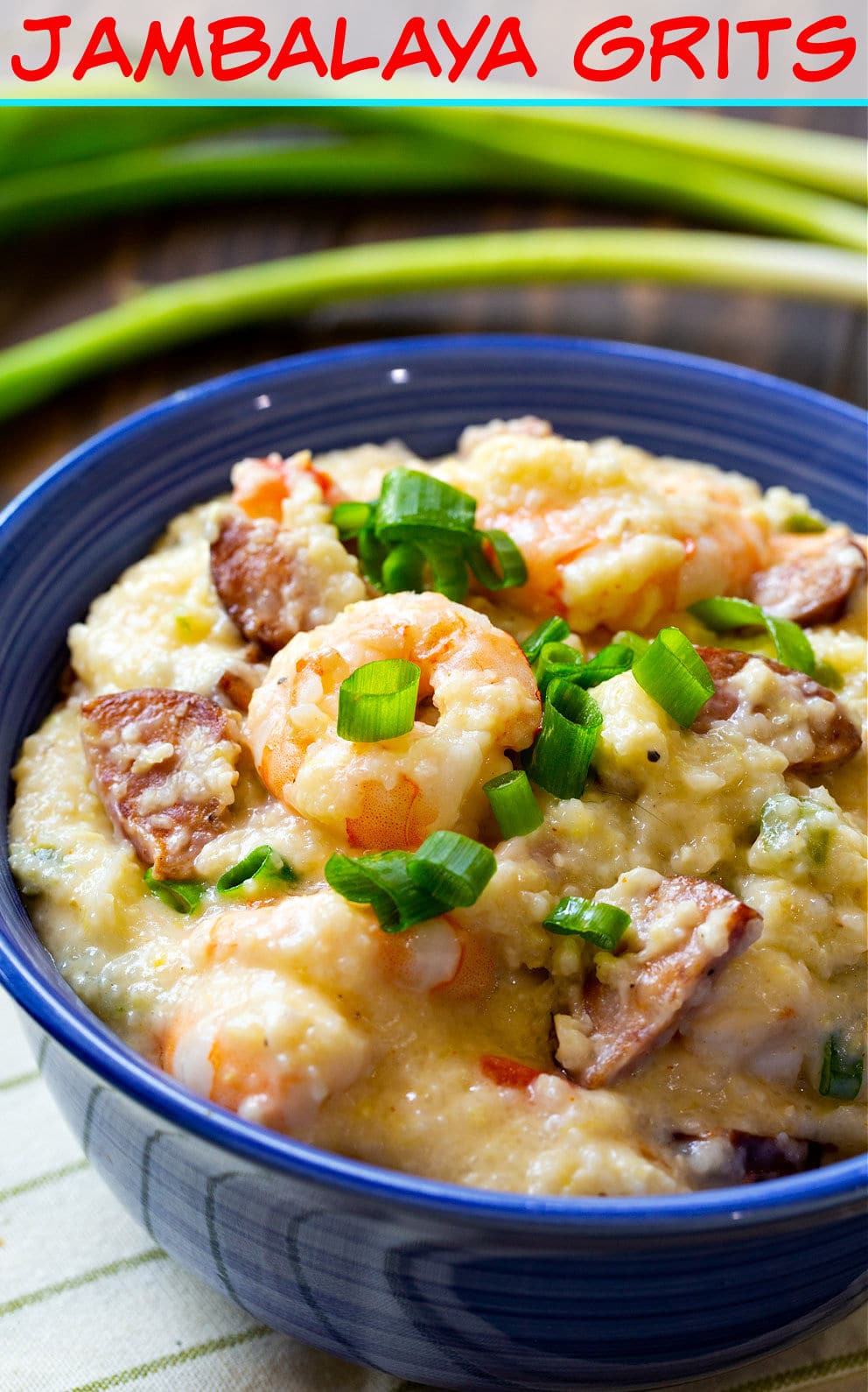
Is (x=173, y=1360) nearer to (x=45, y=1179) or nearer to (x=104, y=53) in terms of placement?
(x=45, y=1179)

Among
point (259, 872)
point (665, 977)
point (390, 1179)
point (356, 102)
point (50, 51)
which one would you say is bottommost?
point (390, 1179)

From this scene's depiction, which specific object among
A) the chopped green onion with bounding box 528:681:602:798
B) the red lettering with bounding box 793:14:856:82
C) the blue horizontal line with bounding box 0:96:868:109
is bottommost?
the chopped green onion with bounding box 528:681:602:798

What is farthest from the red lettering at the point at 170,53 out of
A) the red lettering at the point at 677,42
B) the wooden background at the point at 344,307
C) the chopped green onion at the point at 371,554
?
the chopped green onion at the point at 371,554

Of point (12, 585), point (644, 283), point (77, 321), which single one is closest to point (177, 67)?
point (77, 321)

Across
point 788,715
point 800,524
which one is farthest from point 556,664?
point 800,524

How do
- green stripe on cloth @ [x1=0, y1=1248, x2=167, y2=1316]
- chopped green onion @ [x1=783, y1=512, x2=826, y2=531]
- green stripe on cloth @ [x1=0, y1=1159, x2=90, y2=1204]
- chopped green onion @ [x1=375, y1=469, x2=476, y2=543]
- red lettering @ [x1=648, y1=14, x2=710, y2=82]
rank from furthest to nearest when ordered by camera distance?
red lettering @ [x1=648, y1=14, x2=710, y2=82] < chopped green onion @ [x1=783, y1=512, x2=826, y2=531] < chopped green onion @ [x1=375, y1=469, x2=476, y2=543] < green stripe on cloth @ [x1=0, y1=1159, x2=90, y2=1204] < green stripe on cloth @ [x1=0, y1=1248, x2=167, y2=1316]

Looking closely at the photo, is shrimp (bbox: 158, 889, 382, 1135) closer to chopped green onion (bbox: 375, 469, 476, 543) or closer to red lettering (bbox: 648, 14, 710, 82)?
chopped green onion (bbox: 375, 469, 476, 543)

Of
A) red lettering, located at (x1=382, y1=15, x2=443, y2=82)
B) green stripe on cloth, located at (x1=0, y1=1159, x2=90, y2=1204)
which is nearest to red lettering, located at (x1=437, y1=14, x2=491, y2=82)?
red lettering, located at (x1=382, y1=15, x2=443, y2=82)

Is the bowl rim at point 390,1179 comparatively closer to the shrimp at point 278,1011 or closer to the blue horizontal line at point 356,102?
the shrimp at point 278,1011
